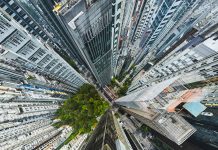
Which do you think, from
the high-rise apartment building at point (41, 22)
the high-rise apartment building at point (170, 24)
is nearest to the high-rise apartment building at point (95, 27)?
the high-rise apartment building at point (41, 22)

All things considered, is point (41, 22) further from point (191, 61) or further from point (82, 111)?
point (82, 111)

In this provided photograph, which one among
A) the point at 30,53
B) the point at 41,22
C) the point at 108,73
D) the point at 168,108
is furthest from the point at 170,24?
the point at 30,53

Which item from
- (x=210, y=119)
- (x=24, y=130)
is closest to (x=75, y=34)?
(x=210, y=119)

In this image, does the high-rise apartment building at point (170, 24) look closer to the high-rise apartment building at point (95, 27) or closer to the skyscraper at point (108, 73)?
the skyscraper at point (108, 73)

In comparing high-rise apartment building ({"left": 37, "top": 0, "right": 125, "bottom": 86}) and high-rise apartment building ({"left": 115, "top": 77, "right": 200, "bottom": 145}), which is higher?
high-rise apartment building ({"left": 37, "top": 0, "right": 125, "bottom": 86})

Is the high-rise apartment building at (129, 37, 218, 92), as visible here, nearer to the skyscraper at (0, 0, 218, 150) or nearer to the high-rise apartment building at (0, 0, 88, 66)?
the skyscraper at (0, 0, 218, 150)

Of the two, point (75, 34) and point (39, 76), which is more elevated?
point (39, 76)

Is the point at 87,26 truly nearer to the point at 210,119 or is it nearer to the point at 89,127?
the point at 210,119

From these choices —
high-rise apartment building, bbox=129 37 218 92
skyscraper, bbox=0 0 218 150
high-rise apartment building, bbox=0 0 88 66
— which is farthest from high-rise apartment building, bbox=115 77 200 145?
high-rise apartment building, bbox=0 0 88 66
